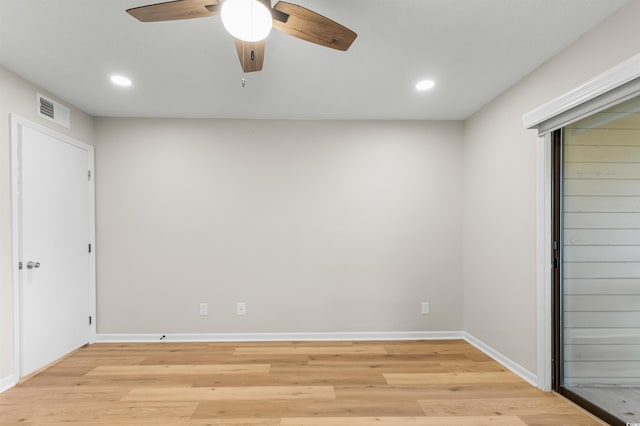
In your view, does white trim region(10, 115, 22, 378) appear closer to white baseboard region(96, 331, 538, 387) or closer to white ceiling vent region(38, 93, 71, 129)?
white ceiling vent region(38, 93, 71, 129)

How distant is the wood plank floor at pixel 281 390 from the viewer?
2.16m

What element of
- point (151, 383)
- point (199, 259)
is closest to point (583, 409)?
point (151, 383)

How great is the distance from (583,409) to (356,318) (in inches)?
77.4

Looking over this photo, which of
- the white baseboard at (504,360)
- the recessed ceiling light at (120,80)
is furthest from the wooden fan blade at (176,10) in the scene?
the white baseboard at (504,360)

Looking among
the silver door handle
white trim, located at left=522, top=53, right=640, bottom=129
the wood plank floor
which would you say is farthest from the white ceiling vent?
white trim, located at left=522, top=53, right=640, bottom=129

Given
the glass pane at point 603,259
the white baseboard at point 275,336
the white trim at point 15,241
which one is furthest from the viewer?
the white baseboard at point 275,336

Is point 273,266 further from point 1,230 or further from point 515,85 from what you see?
point 515,85

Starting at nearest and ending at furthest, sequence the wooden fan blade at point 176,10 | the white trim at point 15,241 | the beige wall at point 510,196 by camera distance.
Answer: the wooden fan blade at point 176,10 → the beige wall at point 510,196 → the white trim at point 15,241

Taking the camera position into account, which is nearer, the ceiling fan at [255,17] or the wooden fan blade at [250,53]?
the ceiling fan at [255,17]

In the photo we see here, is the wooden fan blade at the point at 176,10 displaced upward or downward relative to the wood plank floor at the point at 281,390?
A: upward

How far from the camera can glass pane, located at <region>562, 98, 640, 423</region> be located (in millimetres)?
1990

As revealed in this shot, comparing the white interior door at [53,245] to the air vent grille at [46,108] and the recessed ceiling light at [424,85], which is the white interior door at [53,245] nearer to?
the air vent grille at [46,108]

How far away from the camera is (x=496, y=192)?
10.1 ft

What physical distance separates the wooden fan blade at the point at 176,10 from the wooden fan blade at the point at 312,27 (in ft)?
0.91
